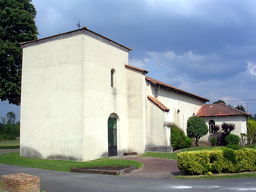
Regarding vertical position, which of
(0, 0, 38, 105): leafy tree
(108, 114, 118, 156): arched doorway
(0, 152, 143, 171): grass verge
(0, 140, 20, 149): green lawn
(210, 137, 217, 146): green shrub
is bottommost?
(0, 140, 20, 149): green lawn

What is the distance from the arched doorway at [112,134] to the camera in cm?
1872

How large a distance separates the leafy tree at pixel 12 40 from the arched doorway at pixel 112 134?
1131 centimetres

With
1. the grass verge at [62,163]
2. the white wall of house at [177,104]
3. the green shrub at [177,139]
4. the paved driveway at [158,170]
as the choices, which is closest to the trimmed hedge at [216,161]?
the paved driveway at [158,170]

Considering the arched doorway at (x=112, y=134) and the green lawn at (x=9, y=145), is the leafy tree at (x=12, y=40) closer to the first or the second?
the green lawn at (x=9, y=145)

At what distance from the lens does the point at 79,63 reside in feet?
55.6

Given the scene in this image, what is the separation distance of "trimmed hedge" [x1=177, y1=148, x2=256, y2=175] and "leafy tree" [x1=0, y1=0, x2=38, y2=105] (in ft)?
63.8

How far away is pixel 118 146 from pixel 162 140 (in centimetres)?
352

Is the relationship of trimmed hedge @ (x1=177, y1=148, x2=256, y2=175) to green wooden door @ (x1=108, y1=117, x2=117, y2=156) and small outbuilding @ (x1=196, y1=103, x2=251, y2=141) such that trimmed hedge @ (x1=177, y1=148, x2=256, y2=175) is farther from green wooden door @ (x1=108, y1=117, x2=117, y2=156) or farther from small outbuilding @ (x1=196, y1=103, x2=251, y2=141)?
small outbuilding @ (x1=196, y1=103, x2=251, y2=141)

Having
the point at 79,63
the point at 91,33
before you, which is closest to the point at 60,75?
the point at 79,63

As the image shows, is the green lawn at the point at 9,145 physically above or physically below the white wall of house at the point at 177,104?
below

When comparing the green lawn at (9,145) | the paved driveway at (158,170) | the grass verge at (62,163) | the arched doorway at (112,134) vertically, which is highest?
the arched doorway at (112,134)

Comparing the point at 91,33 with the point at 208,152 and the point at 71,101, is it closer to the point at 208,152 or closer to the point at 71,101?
the point at 71,101

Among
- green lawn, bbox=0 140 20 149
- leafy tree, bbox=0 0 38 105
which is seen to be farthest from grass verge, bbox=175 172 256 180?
green lawn, bbox=0 140 20 149

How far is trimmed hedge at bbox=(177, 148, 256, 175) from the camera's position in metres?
11.0
